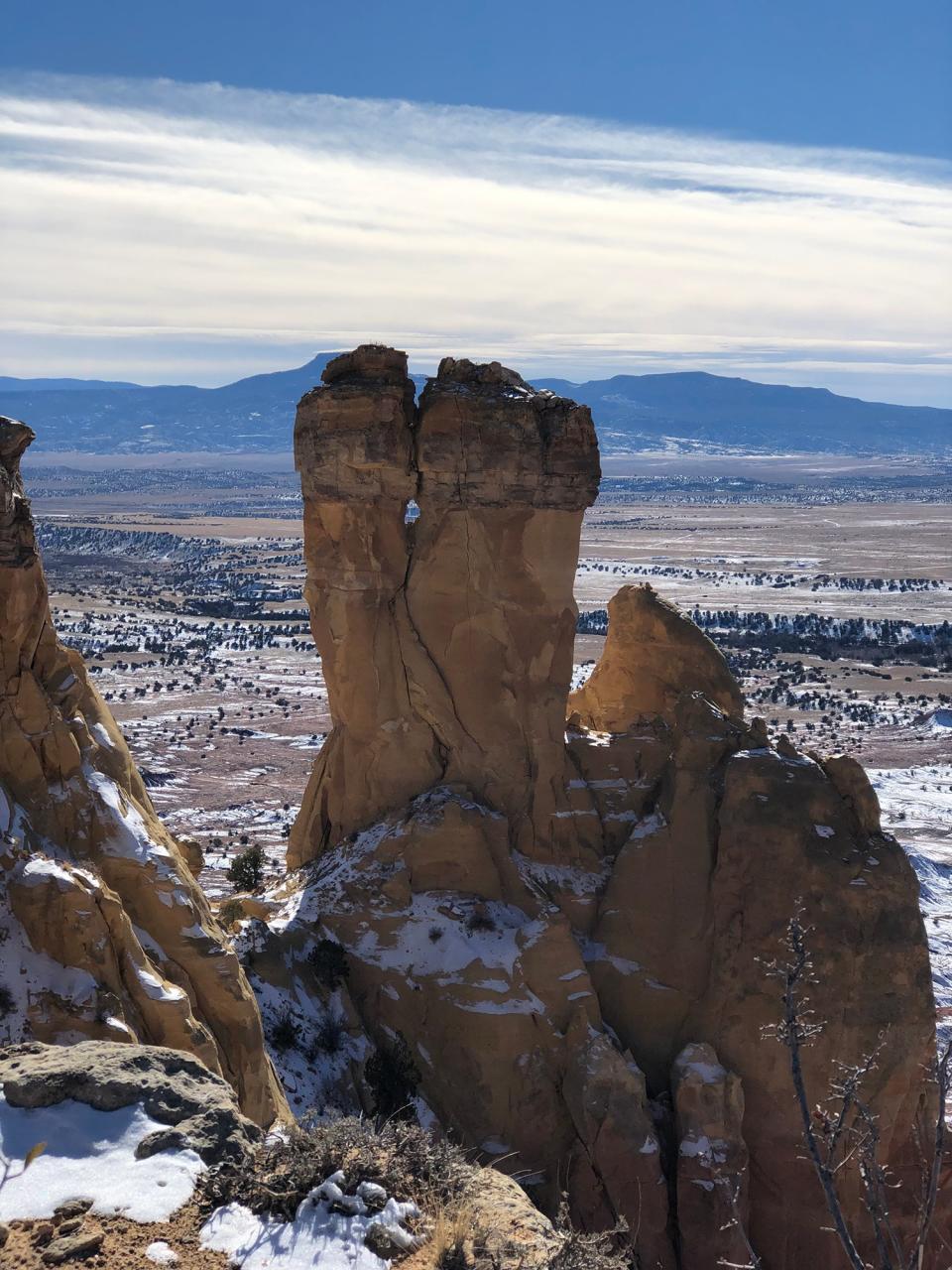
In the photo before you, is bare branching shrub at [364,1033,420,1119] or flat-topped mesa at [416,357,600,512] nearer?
bare branching shrub at [364,1033,420,1119]

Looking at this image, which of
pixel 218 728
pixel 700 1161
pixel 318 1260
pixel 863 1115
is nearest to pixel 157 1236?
pixel 318 1260

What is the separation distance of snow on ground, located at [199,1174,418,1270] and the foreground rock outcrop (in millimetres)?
12993

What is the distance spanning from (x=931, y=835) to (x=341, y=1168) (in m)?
61.4

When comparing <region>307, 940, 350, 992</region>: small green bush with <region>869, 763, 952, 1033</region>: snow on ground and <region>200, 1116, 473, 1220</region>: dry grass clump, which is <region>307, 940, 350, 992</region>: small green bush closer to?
<region>200, 1116, 473, 1220</region>: dry grass clump

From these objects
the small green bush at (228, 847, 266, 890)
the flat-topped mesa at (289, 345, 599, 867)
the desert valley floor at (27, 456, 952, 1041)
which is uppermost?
Result: the flat-topped mesa at (289, 345, 599, 867)

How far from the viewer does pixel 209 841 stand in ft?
205

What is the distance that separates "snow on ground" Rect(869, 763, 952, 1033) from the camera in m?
47.8

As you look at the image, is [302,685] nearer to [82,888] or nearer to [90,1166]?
[82,888]

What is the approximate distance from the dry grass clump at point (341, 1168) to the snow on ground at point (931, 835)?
28.5 meters

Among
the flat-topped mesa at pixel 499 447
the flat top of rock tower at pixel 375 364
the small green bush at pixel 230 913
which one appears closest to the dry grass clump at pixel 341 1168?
the small green bush at pixel 230 913

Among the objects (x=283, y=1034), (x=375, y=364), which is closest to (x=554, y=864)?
(x=283, y=1034)

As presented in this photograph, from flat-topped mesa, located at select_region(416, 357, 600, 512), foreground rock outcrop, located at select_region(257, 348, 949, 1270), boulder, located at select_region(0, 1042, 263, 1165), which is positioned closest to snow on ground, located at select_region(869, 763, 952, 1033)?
foreground rock outcrop, located at select_region(257, 348, 949, 1270)

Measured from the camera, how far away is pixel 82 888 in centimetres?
1786

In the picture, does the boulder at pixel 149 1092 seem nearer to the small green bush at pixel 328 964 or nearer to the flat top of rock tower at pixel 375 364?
the small green bush at pixel 328 964
